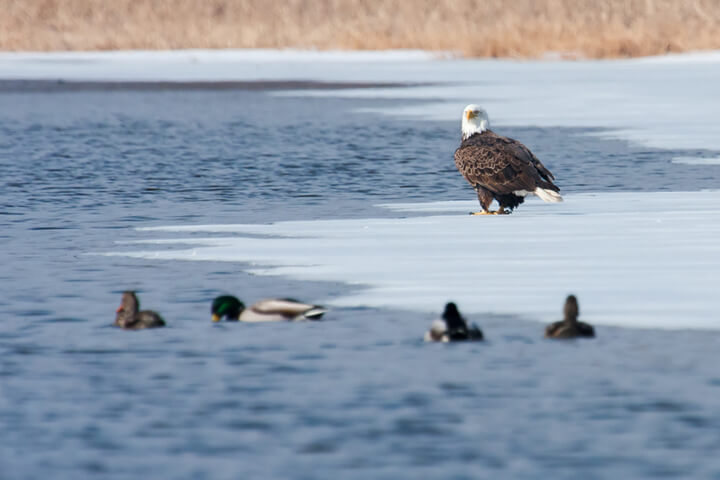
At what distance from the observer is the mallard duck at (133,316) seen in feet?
30.6

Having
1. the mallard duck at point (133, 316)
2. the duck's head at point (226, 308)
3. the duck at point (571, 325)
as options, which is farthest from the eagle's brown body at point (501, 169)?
the mallard duck at point (133, 316)

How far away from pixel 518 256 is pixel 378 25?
4714 centimetres

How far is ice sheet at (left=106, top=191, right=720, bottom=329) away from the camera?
396 inches

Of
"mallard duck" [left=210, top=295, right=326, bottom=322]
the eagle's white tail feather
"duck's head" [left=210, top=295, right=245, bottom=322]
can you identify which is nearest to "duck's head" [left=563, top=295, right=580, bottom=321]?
"mallard duck" [left=210, top=295, right=326, bottom=322]

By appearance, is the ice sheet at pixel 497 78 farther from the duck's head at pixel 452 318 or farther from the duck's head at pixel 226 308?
the duck's head at pixel 452 318

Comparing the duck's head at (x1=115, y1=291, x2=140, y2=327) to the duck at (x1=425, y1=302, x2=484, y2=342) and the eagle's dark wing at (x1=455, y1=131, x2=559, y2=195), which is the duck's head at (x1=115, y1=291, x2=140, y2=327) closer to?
the duck at (x1=425, y1=302, x2=484, y2=342)

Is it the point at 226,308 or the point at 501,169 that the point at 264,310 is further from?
the point at 501,169

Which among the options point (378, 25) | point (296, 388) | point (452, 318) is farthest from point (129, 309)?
point (378, 25)

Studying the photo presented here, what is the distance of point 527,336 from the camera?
9.09 metres

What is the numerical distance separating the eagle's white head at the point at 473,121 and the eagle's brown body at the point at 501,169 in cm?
28

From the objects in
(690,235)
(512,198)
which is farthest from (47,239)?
(690,235)

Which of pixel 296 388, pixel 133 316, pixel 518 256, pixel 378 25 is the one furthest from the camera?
pixel 378 25

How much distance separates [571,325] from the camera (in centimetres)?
890

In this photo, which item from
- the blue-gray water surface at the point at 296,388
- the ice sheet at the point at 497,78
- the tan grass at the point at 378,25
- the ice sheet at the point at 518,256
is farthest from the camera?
the tan grass at the point at 378,25
